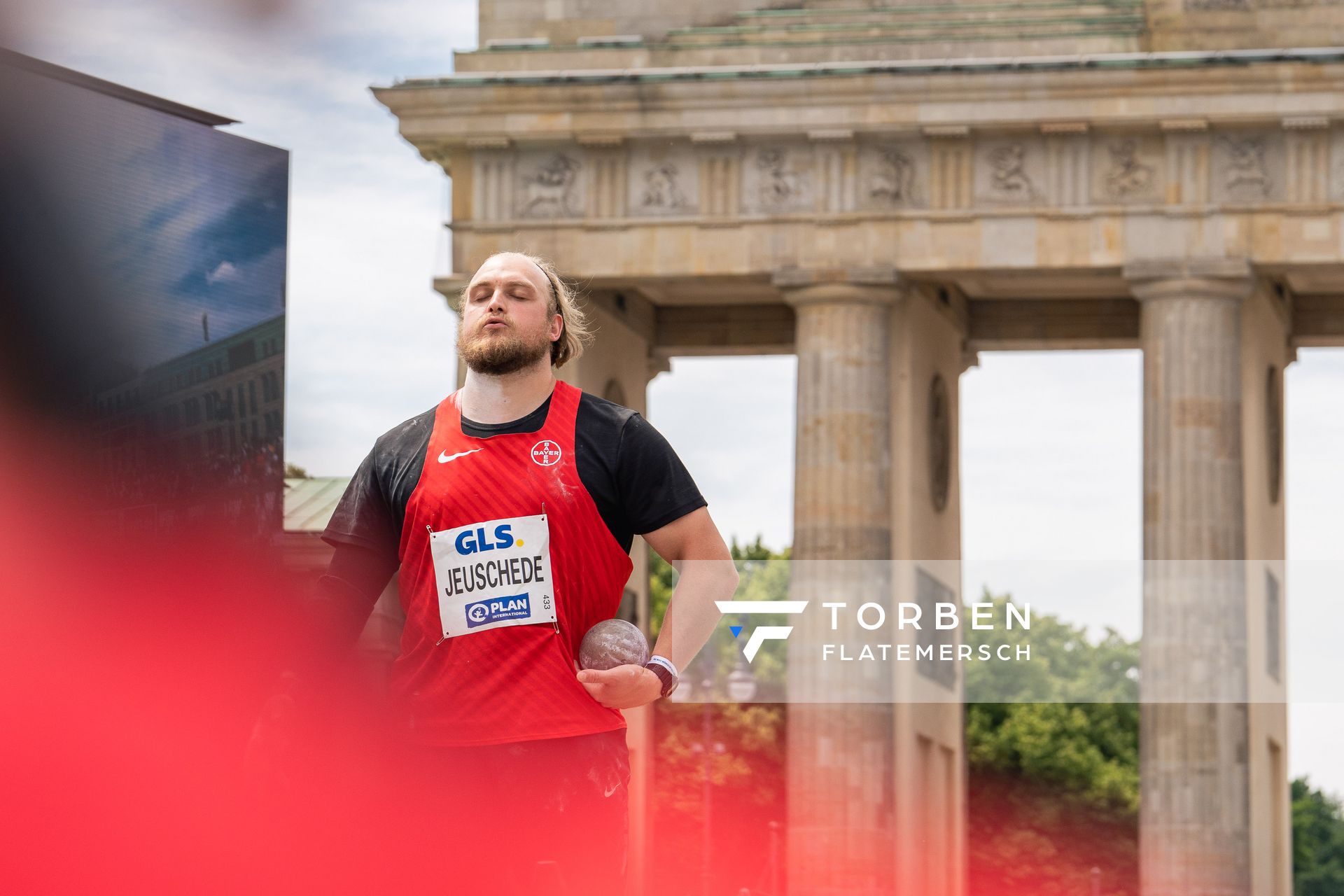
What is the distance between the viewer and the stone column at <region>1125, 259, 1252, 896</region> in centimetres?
3888

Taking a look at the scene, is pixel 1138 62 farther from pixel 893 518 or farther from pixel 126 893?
pixel 126 893

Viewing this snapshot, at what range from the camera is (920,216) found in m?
41.0

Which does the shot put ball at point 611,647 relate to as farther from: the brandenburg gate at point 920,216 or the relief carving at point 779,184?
the relief carving at point 779,184

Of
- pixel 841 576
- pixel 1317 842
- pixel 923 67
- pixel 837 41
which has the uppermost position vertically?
pixel 837 41

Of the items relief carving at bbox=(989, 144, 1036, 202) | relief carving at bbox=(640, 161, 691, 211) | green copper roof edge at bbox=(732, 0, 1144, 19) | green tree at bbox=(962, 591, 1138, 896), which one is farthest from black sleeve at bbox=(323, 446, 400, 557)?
green tree at bbox=(962, 591, 1138, 896)

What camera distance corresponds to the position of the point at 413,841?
2.95 metres

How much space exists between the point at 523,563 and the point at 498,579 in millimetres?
52

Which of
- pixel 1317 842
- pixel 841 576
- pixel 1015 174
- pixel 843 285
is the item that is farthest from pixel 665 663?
pixel 1317 842

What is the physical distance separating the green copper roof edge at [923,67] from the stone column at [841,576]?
12.2 feet

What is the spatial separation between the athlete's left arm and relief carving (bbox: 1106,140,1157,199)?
37.2 m

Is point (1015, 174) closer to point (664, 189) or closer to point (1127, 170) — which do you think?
point (1127, 170)

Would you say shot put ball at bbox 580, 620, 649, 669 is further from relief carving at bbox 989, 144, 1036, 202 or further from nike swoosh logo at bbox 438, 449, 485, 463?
relief carving at bbox 989, 144, 1036, 202

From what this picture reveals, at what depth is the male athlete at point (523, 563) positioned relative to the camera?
400cm

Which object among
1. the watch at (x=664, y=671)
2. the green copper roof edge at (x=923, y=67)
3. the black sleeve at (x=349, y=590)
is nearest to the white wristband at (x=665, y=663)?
the watch at (x=664, y=671)
